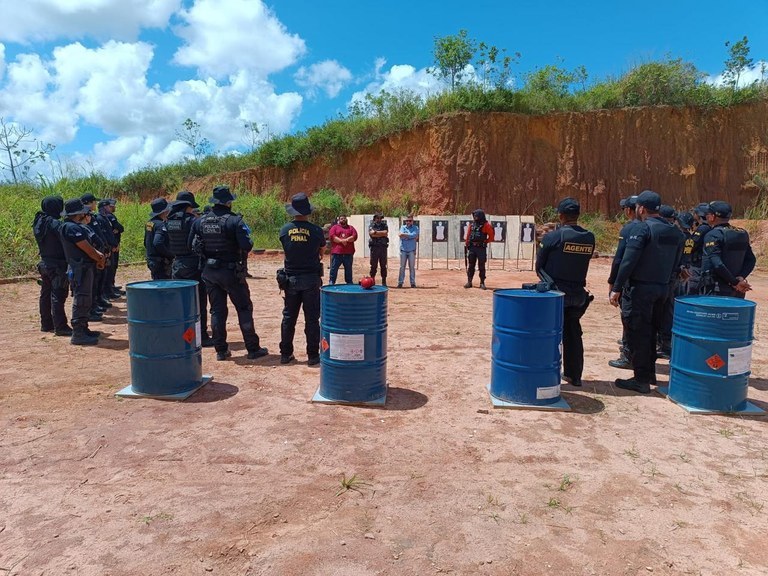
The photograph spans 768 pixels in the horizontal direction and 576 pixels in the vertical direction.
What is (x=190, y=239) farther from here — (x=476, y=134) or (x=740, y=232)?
(x=476, y=134)

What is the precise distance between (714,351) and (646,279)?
97cm

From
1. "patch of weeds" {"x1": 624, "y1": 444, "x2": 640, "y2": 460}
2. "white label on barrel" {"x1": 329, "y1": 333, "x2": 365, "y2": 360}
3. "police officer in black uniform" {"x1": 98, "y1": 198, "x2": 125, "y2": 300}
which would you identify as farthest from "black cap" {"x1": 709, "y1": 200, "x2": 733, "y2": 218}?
"police officer in black uniform" {"x1": 98, "y1": 198, "x2": 125, "y2": 300}

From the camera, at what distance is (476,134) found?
83.7 feet

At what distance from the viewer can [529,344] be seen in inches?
199

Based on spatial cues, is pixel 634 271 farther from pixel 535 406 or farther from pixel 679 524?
pixel 679 524

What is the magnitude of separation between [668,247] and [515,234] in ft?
48.4

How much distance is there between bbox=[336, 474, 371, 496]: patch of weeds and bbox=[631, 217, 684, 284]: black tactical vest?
12.1 feet

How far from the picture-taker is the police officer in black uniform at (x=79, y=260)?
23.6 feet

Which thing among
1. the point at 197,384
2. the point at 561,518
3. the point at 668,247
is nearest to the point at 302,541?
the point at 561,518

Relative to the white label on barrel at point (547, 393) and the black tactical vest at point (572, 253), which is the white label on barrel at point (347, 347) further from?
the black tactical vest at point (572, 253)

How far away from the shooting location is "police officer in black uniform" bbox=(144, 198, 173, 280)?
7.60 meters

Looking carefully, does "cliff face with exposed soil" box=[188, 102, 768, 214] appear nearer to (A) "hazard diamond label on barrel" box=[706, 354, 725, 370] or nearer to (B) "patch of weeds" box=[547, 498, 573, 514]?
(A) "hazard diamond label on barrel" box=[706, 354, 725, 370]

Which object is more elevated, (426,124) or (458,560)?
(426,124)

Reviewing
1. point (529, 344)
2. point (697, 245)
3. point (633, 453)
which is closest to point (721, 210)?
point (697, 245)
